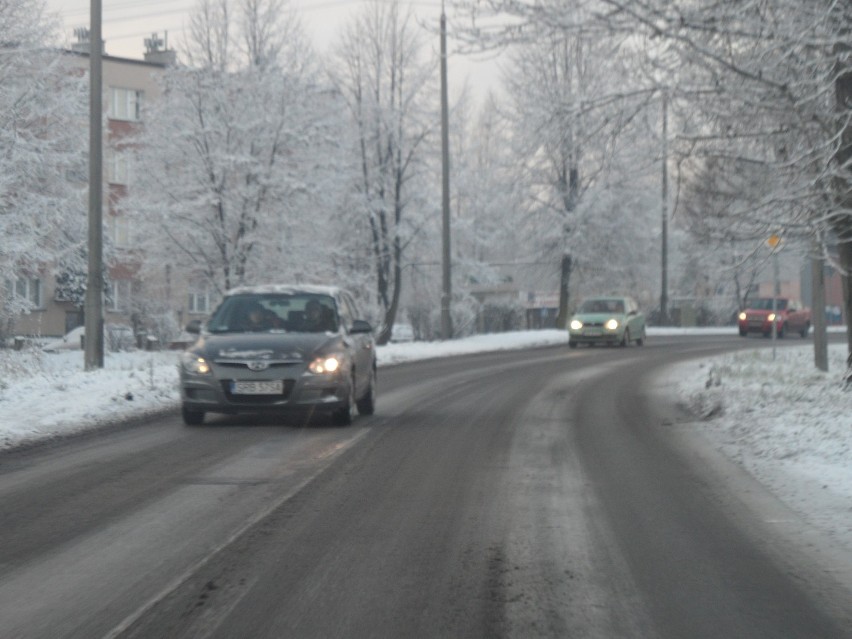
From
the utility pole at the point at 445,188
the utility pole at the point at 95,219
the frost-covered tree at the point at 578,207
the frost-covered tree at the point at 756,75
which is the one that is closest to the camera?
the frost-covered tree at the point at 756,75

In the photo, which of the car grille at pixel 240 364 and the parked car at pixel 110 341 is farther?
the parked car at pixel 110 341

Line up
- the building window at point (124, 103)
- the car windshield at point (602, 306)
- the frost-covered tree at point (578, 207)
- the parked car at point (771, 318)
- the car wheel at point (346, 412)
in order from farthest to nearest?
the building window at point (124, 103)
the parked car at point (771, 318)
the frost-covered tree at point (578, 207)
the car windshield at point (602, 306)
the car wheel at point (346, 412)

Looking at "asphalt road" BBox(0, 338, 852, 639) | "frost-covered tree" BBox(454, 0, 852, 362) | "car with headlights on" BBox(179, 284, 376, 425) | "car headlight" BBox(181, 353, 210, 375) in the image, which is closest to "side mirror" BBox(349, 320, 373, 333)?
"car with headlights on" BBox(179, 284, 376, 425)

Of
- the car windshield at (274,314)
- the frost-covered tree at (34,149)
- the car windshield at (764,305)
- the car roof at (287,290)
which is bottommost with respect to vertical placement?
the car windshield at (274,314)

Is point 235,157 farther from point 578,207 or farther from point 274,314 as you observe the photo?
point 578,207

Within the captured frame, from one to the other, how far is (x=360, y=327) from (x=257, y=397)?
72.8 inches

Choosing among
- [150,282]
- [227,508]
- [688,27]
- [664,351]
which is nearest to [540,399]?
[688,27]

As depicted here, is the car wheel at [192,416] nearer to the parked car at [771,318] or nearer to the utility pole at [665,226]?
the utility pole at [665,226]

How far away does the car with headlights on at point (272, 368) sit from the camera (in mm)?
13117

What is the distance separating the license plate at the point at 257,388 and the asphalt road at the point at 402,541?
0.60 m

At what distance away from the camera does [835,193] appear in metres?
12.5

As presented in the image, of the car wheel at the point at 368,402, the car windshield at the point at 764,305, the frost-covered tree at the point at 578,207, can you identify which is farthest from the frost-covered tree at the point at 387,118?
the car wheel at the point at 368,402

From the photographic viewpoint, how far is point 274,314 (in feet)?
47.6

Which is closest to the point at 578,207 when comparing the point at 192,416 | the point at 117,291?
the point at 117,291
